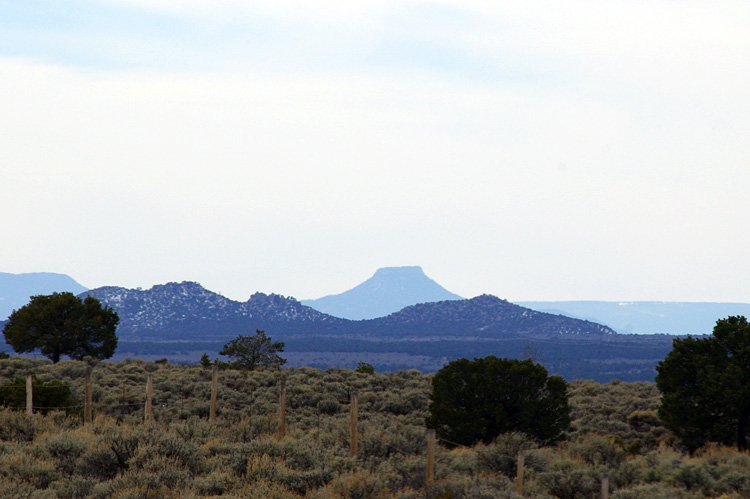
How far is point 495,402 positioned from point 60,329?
97.0ft

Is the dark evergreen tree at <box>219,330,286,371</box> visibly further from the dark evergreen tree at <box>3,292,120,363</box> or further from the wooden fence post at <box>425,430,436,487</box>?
the wooden fence post at <box>425,430,436,487</box>

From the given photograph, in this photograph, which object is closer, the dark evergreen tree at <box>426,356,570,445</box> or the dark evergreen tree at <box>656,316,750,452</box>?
the dark evergreen tree at <box>656,316,750,452</box>

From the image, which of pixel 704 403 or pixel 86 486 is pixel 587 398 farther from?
pixel 86 486

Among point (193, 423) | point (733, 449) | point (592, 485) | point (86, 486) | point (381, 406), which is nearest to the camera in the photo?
point (86, 486)

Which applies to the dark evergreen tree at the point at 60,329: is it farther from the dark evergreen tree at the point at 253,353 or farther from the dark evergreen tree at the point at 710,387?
the dark evergreen tree at the point at 710,387

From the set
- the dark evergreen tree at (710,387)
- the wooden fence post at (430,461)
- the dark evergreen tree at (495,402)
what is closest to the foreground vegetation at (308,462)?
the wooden fence post at (430,461)

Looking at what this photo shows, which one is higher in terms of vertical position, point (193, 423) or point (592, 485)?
point (193, 423)

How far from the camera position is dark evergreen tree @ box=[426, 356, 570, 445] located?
75.8 ft

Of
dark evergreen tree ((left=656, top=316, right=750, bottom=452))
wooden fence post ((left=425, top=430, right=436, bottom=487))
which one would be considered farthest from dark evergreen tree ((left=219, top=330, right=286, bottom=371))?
wooden fence post ((left=425, top=430, right=436, bottom=487))

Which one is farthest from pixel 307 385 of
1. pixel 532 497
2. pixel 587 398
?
pixel 532 497

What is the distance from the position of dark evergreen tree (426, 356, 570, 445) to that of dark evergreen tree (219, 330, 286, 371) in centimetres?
2503

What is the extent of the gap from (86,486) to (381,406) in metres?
19.7

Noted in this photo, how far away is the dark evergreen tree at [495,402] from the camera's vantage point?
909 inches

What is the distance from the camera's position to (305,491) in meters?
14.1
